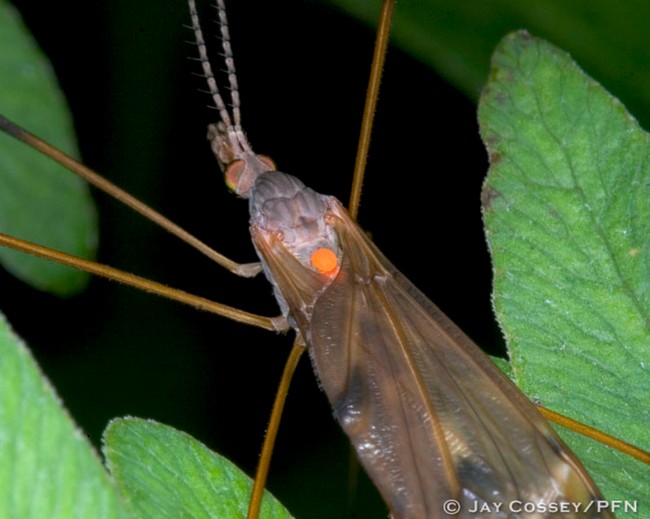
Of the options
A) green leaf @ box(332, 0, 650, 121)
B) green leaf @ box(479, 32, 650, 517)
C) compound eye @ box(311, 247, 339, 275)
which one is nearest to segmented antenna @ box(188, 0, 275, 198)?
compound eye @ box(311, 247, 339, 275)

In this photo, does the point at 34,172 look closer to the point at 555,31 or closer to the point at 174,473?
the point at 174,473

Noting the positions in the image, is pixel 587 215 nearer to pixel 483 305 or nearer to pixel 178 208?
pixel 483 305

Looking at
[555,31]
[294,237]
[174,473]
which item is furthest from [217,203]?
[174,473]

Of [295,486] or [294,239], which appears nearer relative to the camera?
[294,239]

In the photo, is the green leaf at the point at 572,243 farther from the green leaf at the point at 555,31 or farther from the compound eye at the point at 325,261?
the green leaf at the point at 555,31

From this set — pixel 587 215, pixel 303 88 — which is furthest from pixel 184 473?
pixel 303 88
